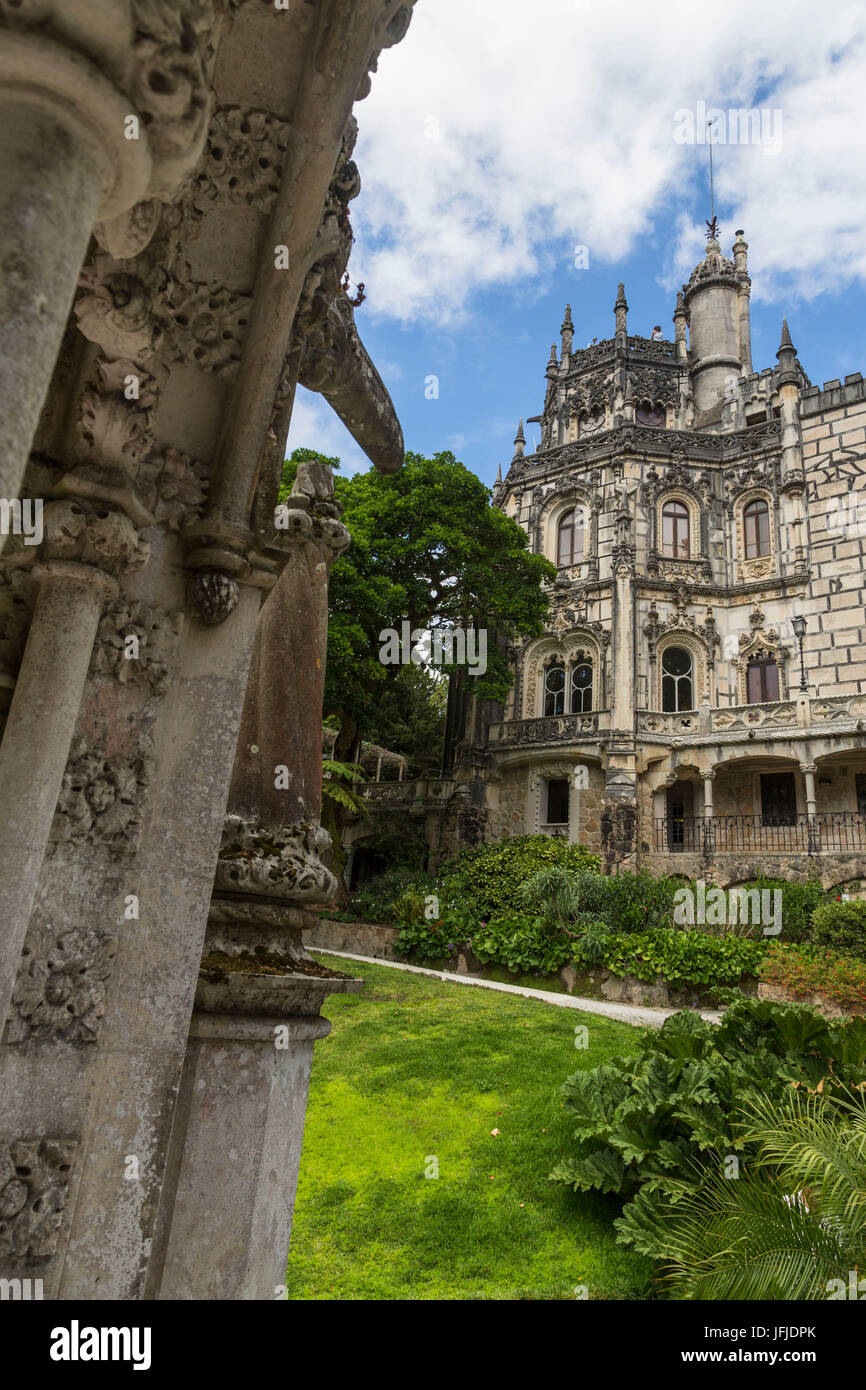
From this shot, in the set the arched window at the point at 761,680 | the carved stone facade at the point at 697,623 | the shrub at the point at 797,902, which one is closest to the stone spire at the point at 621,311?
the carved stone facade at the point at 697,623

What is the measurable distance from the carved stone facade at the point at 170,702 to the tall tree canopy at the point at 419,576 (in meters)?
18.4

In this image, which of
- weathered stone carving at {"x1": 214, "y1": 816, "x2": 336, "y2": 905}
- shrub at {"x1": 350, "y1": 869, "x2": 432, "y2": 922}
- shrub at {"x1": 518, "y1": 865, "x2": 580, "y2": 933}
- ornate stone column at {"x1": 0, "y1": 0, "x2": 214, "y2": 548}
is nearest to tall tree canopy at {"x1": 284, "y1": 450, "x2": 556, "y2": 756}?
shrub at {"x1": 350, "y1": 869, "x2": 432, "y2": 922}

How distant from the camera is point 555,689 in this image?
2961 centimetres

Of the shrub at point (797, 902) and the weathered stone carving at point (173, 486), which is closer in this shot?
the weathered stone carving at point (173, 486)

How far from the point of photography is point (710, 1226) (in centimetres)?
431

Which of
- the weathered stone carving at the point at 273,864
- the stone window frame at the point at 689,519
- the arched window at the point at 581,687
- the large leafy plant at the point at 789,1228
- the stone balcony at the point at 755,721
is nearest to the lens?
the weathered stone carving at the point at 273,864

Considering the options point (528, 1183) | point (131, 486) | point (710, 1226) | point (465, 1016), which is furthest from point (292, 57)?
point (465, 1016)

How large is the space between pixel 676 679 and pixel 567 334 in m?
16.9

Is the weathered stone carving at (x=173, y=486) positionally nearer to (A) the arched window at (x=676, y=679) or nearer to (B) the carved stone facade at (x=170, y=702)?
(B) the carved stone facade at (x=170, y=702)

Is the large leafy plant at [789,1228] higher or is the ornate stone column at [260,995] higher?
the ornate stone column at [260,995]

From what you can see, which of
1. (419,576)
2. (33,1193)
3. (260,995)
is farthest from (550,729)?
(33,1193)

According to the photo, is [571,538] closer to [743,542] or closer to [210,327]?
[743,542]

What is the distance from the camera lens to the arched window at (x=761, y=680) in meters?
27.2
